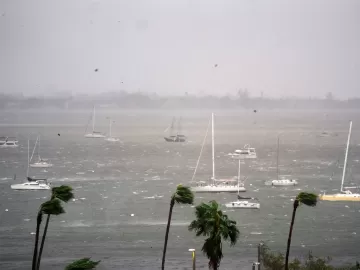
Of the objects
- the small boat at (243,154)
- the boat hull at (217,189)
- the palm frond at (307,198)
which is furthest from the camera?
the small boat at (243,154)

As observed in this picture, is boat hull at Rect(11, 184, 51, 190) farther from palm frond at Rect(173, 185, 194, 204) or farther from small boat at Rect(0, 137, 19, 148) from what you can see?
small boat at Rect(0, 137, 19, 148)

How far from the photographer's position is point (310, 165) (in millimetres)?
38812

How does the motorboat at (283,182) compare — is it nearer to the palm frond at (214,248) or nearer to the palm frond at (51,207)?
the palm frond at (214,248)

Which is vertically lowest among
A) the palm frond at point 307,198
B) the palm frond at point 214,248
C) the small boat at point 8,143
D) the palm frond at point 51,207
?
the small boat at point 8,143

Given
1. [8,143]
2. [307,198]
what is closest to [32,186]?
[307,198]

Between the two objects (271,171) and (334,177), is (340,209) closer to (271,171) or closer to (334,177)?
(334,177)

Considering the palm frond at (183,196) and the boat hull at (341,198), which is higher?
the palm frond at (183,196)

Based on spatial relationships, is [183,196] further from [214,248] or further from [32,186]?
[32,186]

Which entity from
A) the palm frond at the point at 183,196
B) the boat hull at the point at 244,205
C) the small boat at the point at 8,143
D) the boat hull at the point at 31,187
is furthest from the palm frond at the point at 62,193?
the small boat at the point at 8,143

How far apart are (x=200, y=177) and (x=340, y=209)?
33.3 feet

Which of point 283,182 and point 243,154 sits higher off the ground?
point 283,182

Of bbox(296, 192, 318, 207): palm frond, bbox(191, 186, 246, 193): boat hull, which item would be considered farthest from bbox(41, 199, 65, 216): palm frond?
bbox(191, 186, 246, 193): boat hull

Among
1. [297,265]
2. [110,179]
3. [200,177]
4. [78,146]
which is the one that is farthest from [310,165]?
[297,265]

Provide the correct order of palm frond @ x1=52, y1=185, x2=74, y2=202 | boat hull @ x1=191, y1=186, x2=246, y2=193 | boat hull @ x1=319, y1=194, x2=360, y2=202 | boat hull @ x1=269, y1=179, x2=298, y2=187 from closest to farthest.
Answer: palm frond @ x1=52, y1=185, x2=74, y2=202 < boat hull @ x1=319, y1=194, x2=360, y2=202 < boat hull @ x1=191, y1=186, x2=246, y2=193 < boat hull @ x1=269, y1=179, x2=298, y2=187
